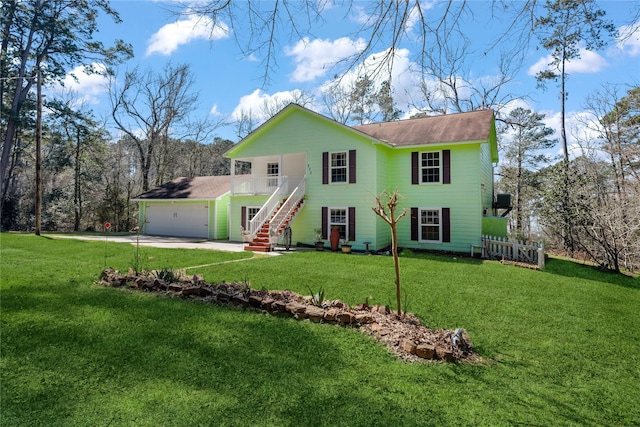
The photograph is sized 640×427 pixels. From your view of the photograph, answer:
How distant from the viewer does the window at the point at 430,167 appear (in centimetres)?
1464

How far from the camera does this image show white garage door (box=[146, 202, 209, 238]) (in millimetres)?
20875

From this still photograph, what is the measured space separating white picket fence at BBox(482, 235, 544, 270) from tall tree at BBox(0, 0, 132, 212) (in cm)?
2454

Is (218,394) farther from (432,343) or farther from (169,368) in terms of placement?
(432,343)

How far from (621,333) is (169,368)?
6242 millimetres

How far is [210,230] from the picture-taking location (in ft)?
66.6

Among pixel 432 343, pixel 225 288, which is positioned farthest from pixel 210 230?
pixel 432 343

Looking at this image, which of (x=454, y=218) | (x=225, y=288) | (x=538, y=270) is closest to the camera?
(x=225, y=288)

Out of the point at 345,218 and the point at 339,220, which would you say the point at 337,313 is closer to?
the point at 345,218

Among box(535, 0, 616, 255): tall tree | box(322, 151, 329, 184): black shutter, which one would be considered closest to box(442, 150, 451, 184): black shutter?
box(322, 151, 329, 184): black shutter

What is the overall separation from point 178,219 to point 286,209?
9.77 metres

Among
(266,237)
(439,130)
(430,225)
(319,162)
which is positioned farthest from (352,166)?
(266,237)

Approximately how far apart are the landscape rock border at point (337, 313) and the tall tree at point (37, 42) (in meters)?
21.7

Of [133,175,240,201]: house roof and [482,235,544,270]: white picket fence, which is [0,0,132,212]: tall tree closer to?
[133,175,240,201]: house roof

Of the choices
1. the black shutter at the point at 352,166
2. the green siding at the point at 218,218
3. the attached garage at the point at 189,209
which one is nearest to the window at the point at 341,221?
the black shutter at the point at 352,166
